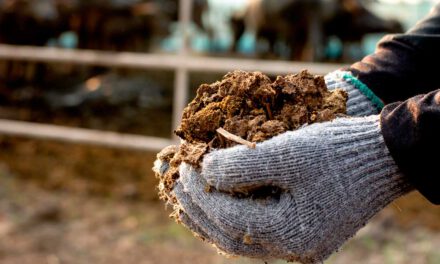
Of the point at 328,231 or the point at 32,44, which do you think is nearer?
the point at 328,231

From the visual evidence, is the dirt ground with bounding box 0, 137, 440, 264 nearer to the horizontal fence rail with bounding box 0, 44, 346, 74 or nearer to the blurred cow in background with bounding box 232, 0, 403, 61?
the horizontal fence rail with bounding box 0, 44, 346, 74

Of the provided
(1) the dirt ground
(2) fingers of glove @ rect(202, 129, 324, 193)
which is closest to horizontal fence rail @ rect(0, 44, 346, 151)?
(1) the dirt ground

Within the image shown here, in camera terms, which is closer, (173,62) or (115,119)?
(173,62)

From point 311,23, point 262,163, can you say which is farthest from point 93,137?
point 311,23

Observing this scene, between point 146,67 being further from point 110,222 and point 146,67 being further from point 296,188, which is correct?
point 296,188

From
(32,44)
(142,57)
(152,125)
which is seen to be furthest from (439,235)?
(32,44)

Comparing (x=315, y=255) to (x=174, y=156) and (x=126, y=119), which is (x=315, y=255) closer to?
(x=174, y=156)
